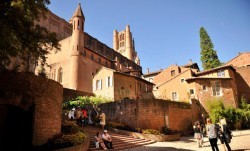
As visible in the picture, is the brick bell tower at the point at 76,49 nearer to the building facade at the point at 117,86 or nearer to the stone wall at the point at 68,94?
the building facade at the point at 117,86

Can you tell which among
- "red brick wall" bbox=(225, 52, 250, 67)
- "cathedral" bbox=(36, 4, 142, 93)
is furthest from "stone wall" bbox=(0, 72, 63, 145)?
"red brick wall" bbox=(225, 52, 250, 67)

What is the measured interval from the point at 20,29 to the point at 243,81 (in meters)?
37.7

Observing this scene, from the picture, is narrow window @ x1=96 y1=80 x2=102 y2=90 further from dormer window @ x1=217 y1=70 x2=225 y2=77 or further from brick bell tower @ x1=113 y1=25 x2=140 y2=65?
brick bell tower @ x1=113 y1=25 x2=140 y2=65

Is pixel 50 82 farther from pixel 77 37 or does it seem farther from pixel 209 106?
pixel 77 37

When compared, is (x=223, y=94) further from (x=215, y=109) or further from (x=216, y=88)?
(x=215, y=109)

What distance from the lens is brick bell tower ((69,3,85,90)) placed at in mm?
42156

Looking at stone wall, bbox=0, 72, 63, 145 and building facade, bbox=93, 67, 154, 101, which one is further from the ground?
building facade, bbox=93, 67, 154, 101

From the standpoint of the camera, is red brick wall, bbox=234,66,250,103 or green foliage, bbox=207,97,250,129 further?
red brick wall, bbox=234,66,250,103

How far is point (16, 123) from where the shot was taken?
10.8 metres

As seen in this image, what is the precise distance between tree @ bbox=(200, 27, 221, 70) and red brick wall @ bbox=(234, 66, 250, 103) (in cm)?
916

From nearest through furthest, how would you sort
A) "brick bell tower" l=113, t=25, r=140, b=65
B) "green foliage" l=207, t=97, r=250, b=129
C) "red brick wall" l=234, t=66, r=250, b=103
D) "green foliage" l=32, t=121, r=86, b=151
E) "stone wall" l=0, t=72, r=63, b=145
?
1. "stone wall" l=0, t=72, r=63, b=145
2. "green foliage" l=32, t=121, r=86, b=151
3. "green foliage" l=207, t=97, r=250, b=129
4. "red brick wall" l=234, t=66, r=250, b=103
5. "brick bell tower" l=113, t=25, r=140, b=65

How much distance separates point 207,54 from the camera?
49062mm

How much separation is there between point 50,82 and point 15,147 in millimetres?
3907

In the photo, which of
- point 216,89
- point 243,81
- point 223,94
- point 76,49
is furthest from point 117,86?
point 243,81
